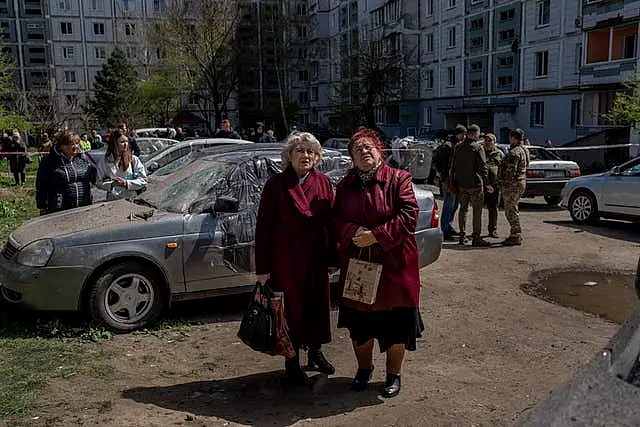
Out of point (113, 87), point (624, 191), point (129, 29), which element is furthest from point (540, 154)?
point (129, 29)

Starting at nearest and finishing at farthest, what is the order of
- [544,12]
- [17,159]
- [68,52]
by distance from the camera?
→ [17,159] → [544,12] → [68,52]

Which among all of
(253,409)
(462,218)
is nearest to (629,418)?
(253,409)

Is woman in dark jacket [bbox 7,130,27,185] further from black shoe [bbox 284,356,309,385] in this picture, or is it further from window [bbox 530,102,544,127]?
window [bbox 530,102,544,127]

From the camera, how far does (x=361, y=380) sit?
4684 millimetres

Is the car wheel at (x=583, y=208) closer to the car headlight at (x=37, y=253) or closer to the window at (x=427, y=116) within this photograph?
the car headlight at (x=37, y=253)

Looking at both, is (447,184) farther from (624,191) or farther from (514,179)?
(624,191)

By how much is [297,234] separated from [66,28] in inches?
2918

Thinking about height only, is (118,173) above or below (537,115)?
below

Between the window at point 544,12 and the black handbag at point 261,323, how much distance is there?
35269 mm

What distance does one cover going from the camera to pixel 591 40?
31.5 meters

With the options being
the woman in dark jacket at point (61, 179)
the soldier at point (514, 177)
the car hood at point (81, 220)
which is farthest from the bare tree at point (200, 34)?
the car hood at point (81, 220)

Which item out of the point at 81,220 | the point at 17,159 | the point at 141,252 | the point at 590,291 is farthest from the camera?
the point at 17,159

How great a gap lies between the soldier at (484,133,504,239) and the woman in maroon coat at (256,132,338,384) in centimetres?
655

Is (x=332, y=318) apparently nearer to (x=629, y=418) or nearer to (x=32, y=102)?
(x=629, y=418)
